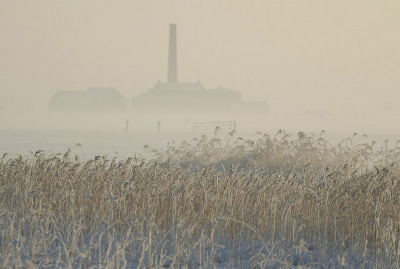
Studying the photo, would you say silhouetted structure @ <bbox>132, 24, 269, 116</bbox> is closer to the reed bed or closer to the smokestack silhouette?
the smokestack silhouette

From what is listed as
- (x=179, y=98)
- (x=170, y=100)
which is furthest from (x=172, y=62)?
(x=170, y=100)

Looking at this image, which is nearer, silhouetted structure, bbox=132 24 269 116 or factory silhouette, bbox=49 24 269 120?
silhouetted structure, bbox=132 24 269 116

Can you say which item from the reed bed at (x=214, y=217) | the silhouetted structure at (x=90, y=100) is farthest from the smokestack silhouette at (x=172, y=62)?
the reed bed at (x=214, y=217)

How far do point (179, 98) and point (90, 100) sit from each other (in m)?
10.3

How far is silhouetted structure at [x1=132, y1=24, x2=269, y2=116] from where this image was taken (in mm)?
66812

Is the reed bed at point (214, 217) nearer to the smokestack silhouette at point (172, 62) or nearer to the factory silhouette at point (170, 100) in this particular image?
the factory silhouette at point (170, 100)

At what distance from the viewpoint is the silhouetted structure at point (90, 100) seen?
226 feet

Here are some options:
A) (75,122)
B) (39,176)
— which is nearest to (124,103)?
(75,122)

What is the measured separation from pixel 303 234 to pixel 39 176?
11.0ft

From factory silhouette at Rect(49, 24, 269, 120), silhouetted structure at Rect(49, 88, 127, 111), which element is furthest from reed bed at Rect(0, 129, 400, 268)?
silhouetted structure at Rect(49, 88, 127, 111)

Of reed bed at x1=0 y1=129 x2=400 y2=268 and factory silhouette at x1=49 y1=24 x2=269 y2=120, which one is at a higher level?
factory silhouette at x1=49 y1=24 x2=269 y2=120

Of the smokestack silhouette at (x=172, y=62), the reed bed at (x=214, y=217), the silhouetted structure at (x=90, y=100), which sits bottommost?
the reed bed at (x=214, y=217)

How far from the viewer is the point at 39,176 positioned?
24.9ft

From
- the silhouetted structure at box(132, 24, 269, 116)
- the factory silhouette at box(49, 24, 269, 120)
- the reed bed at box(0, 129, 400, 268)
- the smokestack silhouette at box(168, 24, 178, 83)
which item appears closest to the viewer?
the reed bed at box(0, 129, 400, 268)
